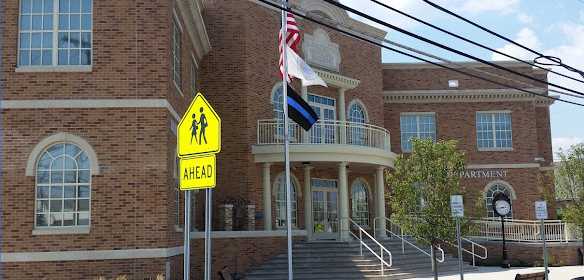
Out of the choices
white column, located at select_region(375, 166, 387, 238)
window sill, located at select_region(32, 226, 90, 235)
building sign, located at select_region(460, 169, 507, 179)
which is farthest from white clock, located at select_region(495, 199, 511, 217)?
window sill, located at select_region(32, 226, 90, 235)

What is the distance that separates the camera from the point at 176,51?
18.0 metres

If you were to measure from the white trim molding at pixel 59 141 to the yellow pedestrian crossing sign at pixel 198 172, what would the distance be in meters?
7.85

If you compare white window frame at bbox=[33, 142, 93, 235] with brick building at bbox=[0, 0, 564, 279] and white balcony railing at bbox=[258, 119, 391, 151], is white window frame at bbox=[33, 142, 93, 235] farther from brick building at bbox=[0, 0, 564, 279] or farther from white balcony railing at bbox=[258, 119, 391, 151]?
white balcony railing at bbox=[258, 119, 391, 151]

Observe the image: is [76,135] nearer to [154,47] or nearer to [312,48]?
[154,47]

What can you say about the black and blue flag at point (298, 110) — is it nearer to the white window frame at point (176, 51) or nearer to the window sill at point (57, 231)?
the white window frame at point (176, 51)

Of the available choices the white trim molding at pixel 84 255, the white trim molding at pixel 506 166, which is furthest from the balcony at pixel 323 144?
the white trim molding at pixel 84 255

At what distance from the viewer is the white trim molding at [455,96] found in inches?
1227

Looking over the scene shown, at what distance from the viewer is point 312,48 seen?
25781mm

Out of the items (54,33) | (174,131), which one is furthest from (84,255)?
(54,33)

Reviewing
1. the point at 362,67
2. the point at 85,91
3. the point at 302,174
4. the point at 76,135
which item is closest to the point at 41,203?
the point at 76,135

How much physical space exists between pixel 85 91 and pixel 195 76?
753 cm

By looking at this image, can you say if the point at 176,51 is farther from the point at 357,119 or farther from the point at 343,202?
the point at 357,119

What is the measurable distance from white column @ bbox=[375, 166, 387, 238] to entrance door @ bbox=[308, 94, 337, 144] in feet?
7.10

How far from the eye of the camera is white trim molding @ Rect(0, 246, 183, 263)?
14320 mm
